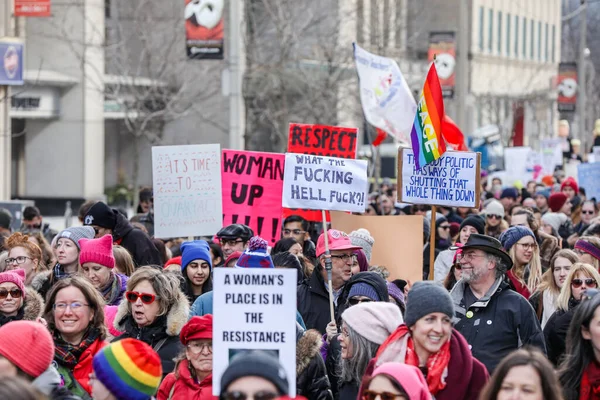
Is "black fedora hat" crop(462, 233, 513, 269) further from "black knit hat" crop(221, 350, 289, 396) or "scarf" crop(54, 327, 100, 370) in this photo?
"black knit hat" crop(221, 350, 289, 396)

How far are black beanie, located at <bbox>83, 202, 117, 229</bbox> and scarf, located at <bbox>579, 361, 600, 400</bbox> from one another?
5.69 meters

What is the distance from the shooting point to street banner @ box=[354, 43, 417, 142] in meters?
15.6

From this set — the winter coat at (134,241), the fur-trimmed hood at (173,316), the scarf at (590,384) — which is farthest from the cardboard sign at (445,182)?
the scarf at (590,384)

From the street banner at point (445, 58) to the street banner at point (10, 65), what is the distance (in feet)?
42.0

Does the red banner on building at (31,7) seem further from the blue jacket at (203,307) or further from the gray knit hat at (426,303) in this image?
the gray knit hat at (426,303)

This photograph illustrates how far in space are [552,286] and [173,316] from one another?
307 centimetres

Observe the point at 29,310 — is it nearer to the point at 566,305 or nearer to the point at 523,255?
the point at 566,305

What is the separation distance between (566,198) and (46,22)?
66.4 feet

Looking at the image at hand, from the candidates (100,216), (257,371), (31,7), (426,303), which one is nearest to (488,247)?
(426,303)

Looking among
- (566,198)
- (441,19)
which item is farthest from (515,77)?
(566,198)

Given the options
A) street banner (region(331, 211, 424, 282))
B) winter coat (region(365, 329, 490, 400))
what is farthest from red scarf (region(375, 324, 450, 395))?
street banner (region(331, 211, 424, 282))

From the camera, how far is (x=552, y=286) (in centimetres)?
902

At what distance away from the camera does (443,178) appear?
10.4 metres

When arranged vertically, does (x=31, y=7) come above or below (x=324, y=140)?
above
